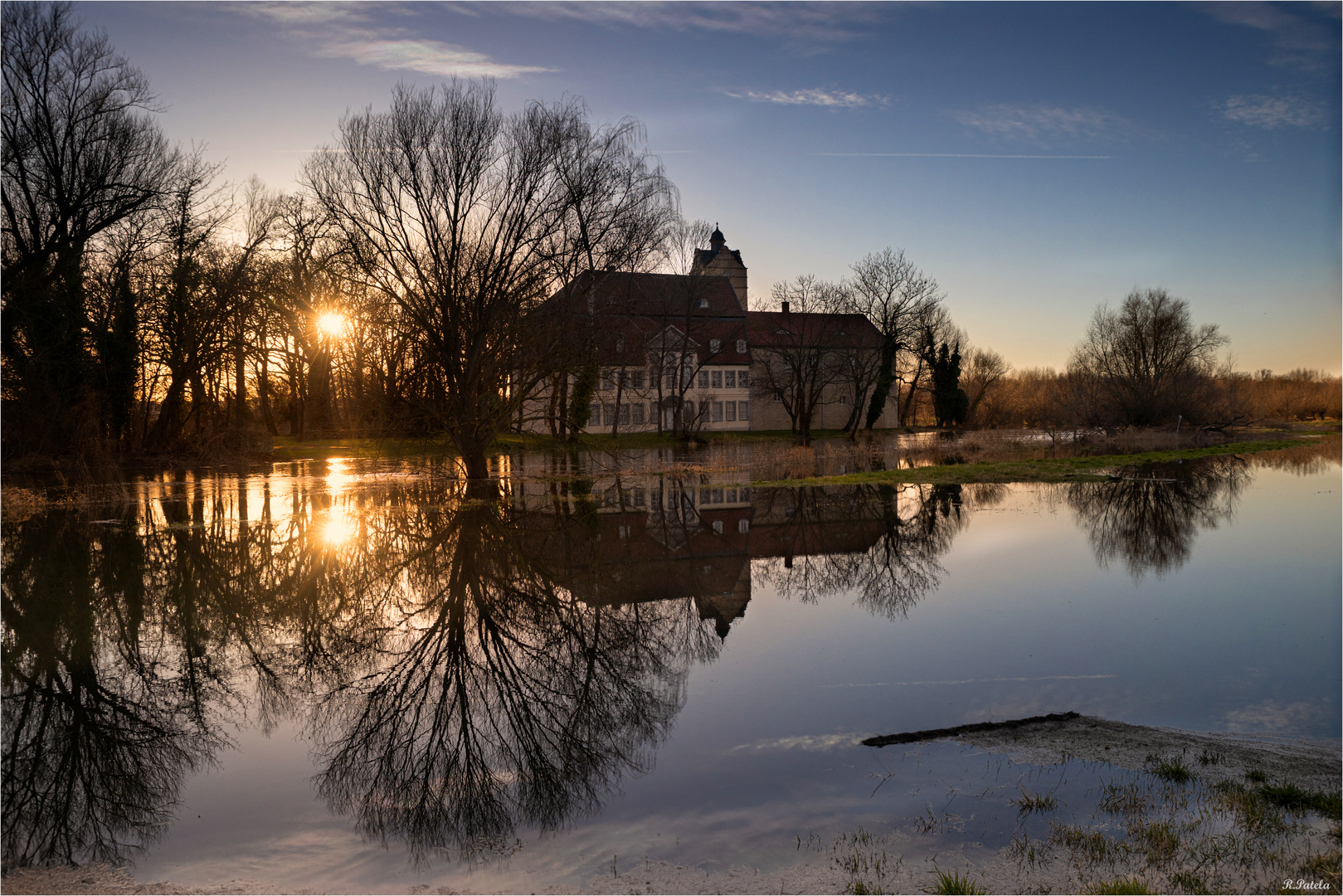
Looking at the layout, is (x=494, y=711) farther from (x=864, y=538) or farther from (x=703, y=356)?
(x=703, y=356)

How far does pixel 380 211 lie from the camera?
21750mm

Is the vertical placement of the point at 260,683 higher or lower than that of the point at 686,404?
lower

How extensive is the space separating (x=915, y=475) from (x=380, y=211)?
17.2 meters

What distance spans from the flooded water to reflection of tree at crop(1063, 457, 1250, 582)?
169 mm

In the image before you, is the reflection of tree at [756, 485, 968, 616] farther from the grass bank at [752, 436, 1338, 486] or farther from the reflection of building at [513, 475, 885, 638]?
the grass bank at [752, 436, 1338, 486]

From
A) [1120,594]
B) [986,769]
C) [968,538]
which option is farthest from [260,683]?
[968,538]

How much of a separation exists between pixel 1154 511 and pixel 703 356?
48100mm

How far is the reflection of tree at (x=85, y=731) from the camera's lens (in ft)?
18.1

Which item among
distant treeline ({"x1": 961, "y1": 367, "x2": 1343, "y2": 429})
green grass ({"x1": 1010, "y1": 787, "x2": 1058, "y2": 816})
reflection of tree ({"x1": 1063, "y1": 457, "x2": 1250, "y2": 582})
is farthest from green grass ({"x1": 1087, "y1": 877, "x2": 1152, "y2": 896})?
distant treeline ({"x1": 961, "y1": 367, "x2": 1343, "y2": 429})

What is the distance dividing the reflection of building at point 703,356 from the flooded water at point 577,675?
26872 millimetres

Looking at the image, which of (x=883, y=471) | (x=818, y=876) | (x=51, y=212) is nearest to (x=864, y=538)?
(x=818, y=876)

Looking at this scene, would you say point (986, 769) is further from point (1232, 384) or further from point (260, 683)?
point (1232, 384)

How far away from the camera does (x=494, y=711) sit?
286 inches

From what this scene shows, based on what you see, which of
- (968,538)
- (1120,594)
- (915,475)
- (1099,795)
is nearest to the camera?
(1099,795)
